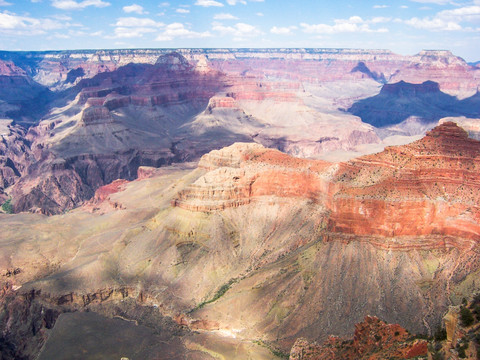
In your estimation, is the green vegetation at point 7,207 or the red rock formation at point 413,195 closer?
the red rock formation at point 413,195

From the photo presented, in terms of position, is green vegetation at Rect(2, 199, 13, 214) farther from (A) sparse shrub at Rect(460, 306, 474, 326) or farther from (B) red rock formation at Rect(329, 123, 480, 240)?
(A) sparse shrub at Rect(460, 306, 474, 326)

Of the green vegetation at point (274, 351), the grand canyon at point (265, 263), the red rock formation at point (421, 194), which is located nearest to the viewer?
the green vegetation at point (274, 351)

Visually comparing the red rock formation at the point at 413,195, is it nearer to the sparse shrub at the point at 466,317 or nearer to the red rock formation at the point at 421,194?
the red rock formation at the point at 421,194

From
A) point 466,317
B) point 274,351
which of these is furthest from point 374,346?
point 274,351

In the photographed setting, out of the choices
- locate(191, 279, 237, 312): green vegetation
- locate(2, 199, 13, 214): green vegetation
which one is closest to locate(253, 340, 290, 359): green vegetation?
locate(191, 279, 237, 312): green vegetation

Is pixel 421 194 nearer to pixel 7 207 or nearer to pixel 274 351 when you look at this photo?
pixel 274 351

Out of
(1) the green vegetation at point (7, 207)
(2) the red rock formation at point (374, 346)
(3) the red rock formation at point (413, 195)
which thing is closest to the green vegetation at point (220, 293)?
(3) the red rock formation at point (413, 195)

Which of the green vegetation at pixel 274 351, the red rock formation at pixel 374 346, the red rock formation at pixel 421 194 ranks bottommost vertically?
the green vegetation at pixel 274 351
